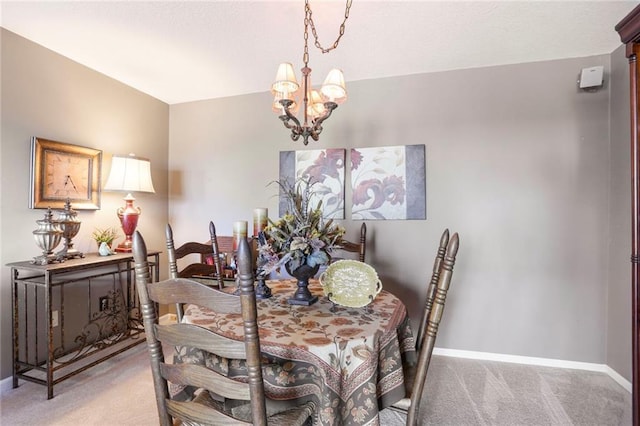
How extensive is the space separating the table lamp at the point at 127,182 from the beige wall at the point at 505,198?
170 cm

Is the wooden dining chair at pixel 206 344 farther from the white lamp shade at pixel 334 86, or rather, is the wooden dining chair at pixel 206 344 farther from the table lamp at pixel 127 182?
the table lamp at pixel 127 182

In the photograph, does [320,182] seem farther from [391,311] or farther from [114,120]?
[114,120]

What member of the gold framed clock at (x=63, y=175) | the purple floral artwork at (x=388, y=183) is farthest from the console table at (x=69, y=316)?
the purple floral artwork at (x=388, y=183)

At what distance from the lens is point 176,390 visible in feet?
4.23

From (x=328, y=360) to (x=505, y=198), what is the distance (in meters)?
2.29

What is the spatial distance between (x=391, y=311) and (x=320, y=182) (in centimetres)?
177

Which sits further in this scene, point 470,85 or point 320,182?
point 320,182

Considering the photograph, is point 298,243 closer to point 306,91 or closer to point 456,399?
point 306,91

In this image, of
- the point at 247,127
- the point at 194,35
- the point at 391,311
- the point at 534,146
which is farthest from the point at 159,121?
the point at 534,146

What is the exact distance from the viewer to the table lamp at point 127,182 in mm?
2682

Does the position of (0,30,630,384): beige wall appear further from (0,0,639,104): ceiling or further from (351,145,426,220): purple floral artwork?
(0,0,639,104): ceiling

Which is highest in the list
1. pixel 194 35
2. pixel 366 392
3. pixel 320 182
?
pixel 194 35

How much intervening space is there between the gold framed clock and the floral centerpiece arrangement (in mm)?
1956

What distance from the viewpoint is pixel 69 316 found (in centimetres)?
251
